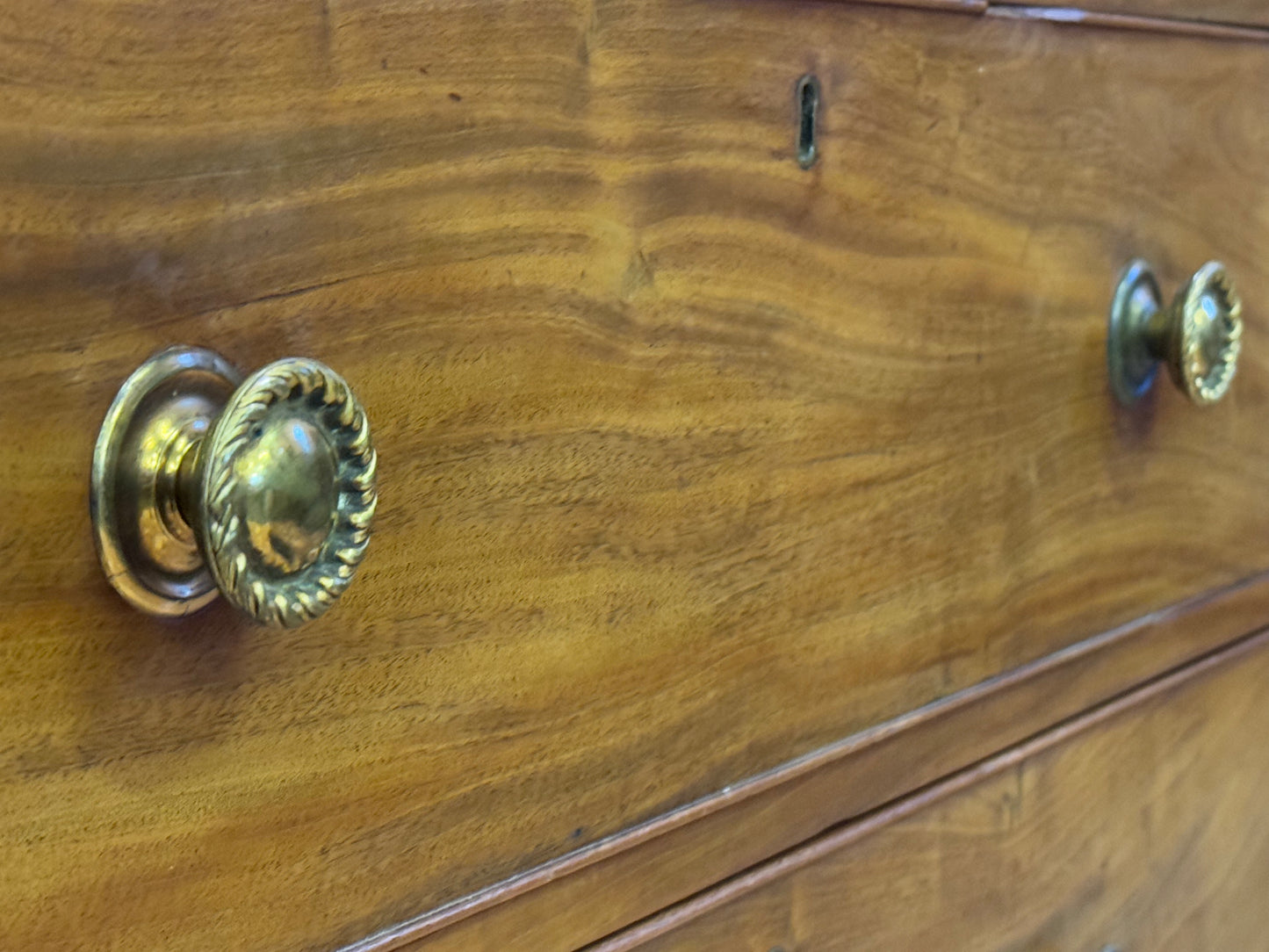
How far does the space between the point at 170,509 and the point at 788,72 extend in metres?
0.21

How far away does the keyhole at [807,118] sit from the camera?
1.26ft

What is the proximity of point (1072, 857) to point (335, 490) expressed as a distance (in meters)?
0.39

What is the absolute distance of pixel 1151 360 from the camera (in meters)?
0.52

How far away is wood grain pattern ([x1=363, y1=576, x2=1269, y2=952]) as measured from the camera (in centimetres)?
35

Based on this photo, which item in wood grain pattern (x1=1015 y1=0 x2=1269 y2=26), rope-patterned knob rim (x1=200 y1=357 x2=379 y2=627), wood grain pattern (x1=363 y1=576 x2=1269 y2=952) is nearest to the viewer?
rope-patterned knob rim (x1=200 y1=357 x2=379 y2=627)

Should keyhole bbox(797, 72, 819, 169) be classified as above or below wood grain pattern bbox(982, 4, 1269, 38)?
below

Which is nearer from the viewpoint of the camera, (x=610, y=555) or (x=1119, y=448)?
(x=610, y=555)

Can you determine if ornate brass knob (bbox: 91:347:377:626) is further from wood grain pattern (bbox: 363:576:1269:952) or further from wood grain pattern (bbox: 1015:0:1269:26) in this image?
wood grain pattern (bbox: 1015:0:1269:26)

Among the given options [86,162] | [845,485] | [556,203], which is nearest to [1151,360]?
[845,485]

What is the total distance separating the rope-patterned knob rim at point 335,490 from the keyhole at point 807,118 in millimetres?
173

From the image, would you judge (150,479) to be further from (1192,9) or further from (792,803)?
(1192,9)

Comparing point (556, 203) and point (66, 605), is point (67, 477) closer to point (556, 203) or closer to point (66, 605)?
point (66, 605)

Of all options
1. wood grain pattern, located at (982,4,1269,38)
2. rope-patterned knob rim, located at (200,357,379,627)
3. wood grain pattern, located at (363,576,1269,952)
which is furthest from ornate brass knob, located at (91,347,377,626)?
wood grain pattern, located at (982,4,1269,38)

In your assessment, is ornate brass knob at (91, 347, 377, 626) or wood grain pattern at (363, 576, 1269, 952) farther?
wood grain pattern at (363, 576, 1269, 952)
